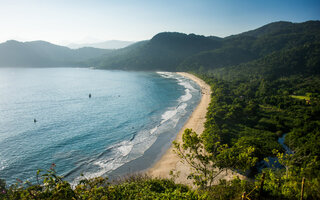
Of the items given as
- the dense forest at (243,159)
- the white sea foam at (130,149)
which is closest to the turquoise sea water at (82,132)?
the white sea foam at (130,149)

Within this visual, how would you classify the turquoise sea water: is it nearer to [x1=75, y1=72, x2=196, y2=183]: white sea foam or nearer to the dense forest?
[x1=75, y1=72, x2=196, y2=183]: white sea foam

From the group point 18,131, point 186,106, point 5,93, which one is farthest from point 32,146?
point 5,93

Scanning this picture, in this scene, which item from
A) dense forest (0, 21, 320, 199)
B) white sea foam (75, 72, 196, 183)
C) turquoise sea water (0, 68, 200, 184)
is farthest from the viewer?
turquoise sea water (0, 68, 200, 184)

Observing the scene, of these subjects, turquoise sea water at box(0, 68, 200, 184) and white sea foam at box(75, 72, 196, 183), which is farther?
turquoise sea water at box(0, 68, 200, 184)

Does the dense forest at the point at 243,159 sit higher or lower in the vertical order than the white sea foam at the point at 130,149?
higher

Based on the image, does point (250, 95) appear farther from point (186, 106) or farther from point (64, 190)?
point (64, 190)

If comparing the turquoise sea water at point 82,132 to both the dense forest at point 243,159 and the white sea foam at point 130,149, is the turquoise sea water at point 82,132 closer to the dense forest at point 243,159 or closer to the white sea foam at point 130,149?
the white sea foam at point 130,149

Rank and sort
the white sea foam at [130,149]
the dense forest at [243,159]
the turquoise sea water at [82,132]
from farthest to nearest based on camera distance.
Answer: the turquoise sea water at [82,132] < the white sea foam at [130,149] < the dense forest at [243,159]

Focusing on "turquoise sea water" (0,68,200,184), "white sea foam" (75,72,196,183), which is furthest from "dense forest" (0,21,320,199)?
"white sea foam" (75,72,196,183)

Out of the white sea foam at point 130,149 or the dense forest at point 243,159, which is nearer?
the dense forest at point 243,159

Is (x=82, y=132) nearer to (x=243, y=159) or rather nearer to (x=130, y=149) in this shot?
(x=130, y=149)

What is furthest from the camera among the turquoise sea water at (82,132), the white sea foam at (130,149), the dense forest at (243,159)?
the turquoise sea water at (82,132)

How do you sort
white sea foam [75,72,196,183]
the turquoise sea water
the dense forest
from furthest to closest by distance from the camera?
the turquoise sea water
white sea foam [75,72,196,183]
the dense forest

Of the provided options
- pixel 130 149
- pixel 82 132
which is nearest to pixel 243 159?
pixel 130 149
